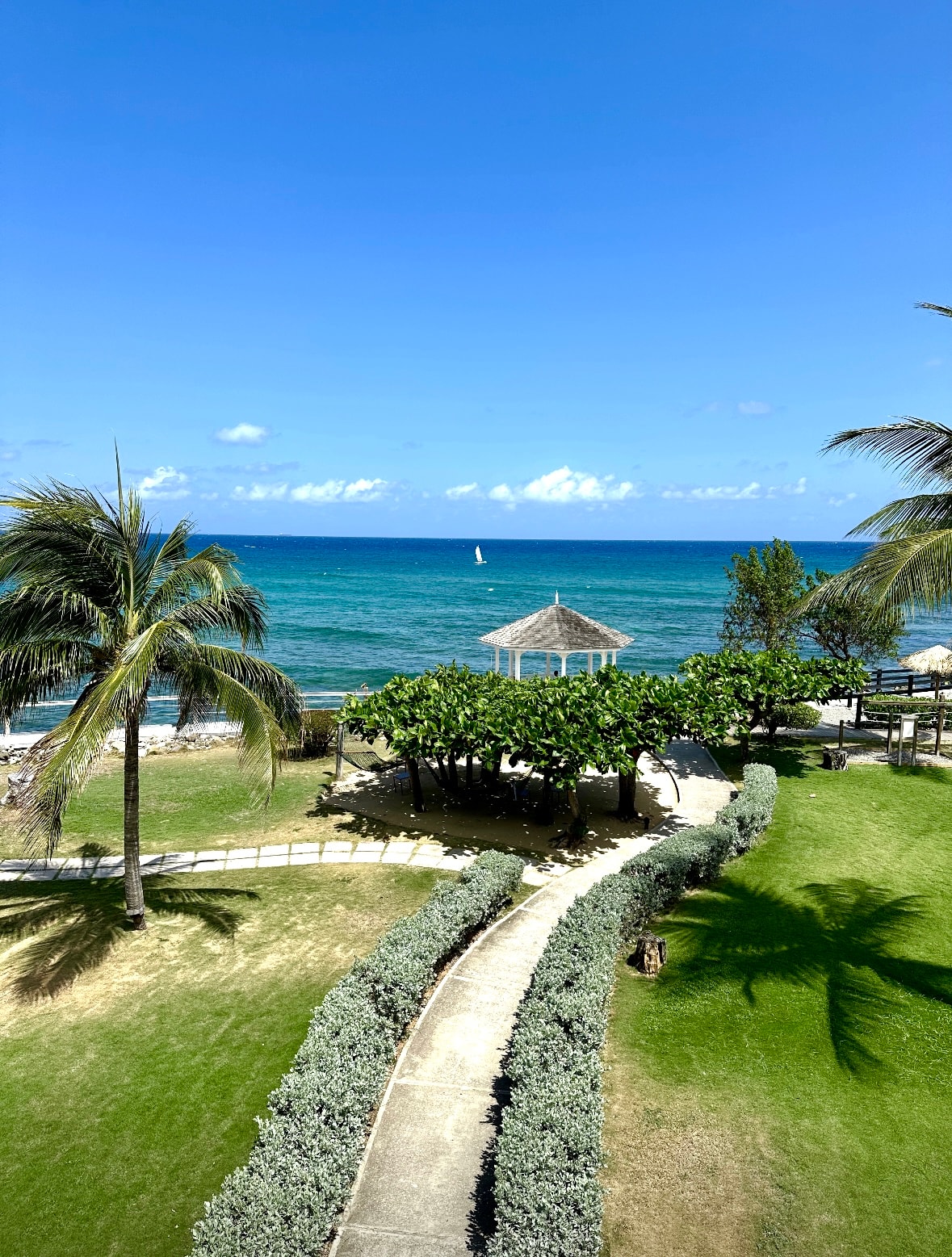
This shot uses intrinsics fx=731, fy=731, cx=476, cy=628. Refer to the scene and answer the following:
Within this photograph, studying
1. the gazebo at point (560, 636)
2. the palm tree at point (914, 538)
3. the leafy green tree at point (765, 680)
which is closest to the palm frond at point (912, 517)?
the palm tree at point (914, 538)

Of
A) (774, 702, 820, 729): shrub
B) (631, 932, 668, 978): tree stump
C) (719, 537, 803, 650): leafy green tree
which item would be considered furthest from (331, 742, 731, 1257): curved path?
(719, 537, 803, 650): leafy green tree

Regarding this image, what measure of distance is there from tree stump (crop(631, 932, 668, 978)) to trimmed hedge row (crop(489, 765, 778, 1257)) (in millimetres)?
348

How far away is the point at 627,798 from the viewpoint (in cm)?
1686

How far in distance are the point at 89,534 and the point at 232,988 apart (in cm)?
701

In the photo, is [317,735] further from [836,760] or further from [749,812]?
[836,760]

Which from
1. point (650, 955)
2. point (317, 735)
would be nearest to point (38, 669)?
point (650, 955)

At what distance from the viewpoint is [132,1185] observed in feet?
23.3

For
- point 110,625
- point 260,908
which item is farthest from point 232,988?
point 110,625

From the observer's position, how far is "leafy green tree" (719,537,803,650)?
1045 inches

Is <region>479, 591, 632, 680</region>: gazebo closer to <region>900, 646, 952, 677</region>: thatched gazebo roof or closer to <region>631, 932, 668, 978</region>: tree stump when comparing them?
<region>900, 646, 952, 677</region>: thatched gazebo roof

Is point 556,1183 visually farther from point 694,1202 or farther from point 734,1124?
point 734,1124

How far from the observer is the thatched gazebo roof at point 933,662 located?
78.2 ft

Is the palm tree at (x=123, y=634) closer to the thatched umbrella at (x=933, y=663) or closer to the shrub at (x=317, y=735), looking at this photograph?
the shrub at (x=317, y=735)

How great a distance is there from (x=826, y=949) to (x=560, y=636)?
12.4 metres
